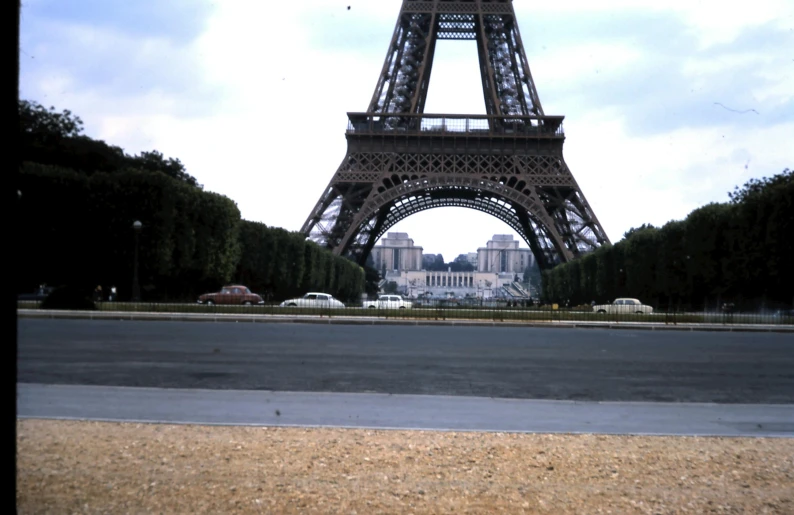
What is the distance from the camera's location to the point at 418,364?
13.1 metres

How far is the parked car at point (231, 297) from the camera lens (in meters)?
42.9

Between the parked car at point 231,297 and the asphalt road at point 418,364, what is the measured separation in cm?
2191

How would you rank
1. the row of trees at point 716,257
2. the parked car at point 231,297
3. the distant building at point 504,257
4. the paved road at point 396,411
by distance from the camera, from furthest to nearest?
the distant building at point 504,257
the parked car at point 231,297
the row of trees at point 716,257
the paved road at point 396,411

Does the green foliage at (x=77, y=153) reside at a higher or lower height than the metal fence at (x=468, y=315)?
higher

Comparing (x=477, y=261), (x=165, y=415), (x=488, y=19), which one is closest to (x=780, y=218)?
(x=488, y=19)

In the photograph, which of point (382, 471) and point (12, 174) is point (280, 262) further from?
point (12, 174)

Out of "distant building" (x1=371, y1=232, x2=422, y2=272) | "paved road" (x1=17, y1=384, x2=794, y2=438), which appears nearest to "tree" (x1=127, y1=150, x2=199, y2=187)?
"paved road" (x1=17, y1=384, x2=794, y2=438)

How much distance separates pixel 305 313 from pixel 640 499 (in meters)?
28.1

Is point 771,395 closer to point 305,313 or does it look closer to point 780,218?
point 305,313

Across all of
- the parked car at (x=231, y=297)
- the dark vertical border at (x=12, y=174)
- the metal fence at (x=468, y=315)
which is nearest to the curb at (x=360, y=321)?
the metal fence at (x=468, y=315)

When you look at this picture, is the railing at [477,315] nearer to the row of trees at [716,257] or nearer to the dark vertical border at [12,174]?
the row of trees at [716,257]

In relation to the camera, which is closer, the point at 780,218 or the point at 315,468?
the point at 315,468

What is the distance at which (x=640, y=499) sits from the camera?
15.1ft

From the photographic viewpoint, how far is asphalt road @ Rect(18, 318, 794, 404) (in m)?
9.83
